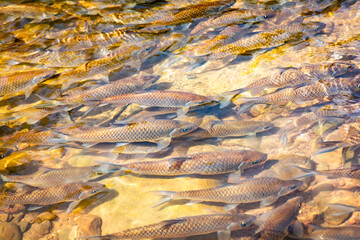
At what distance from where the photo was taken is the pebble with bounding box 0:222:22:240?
3512mm

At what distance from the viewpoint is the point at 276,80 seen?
4.91m

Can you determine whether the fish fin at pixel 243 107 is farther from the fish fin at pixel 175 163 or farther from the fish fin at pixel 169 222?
the fish fin at pixel 169 222

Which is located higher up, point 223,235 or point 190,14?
point 190,14

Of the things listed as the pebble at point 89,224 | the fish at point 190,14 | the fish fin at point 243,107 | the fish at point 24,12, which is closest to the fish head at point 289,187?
the fish fin at point 243,107

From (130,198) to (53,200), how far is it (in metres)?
1.10

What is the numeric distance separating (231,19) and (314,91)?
3409 millimetres

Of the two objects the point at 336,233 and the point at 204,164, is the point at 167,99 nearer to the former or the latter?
the point at 204,164

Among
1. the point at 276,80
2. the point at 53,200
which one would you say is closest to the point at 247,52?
the point at 276,80

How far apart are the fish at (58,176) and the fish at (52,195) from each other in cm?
11

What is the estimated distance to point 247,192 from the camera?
A: 11.4ft

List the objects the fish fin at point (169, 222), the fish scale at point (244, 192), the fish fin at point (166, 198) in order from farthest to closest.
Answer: the fish fin at point (166, 198) → the fish scale at point (244, 192) → the fish fin at point (169, 222)

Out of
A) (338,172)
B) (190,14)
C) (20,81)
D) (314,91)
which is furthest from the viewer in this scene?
(190,14)

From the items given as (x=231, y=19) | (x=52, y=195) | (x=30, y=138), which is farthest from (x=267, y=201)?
(x=231, y=19)

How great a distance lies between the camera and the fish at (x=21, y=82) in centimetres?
509
